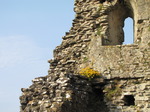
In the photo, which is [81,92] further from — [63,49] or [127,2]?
[127,2]

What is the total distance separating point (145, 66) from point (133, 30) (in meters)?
2.57

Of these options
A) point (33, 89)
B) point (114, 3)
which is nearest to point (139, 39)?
point (114, 3)

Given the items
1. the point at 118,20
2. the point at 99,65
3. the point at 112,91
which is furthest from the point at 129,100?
the point at 118,20

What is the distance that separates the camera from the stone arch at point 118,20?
13.5 meters

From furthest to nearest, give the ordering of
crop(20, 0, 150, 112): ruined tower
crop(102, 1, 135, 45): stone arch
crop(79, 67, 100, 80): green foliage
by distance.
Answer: crop(102, 1, 135, 45): stone arch → crop(79, 67, 100, 80): green foliage → crop(20, 0, 150, 112): ruined tower

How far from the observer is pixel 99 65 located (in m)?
12.4

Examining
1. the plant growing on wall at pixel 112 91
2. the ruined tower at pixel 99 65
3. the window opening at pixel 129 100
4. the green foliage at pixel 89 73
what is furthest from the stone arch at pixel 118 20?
the window opening at pixel 129 100

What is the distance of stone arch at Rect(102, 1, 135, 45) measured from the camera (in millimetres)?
13484

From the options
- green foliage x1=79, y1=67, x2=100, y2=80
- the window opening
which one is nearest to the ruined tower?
the window opening

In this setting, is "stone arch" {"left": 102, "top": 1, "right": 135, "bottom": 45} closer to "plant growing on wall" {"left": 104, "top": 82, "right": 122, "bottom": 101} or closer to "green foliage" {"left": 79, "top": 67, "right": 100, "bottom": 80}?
"green foliage" {"left": 79, "top": 67, "right": 100, "bottom": 80}

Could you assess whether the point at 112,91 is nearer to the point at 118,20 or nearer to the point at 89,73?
the point at 89,73

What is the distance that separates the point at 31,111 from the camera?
10.2 m

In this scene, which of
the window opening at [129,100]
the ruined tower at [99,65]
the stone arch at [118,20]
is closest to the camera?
the ruined tower at [99,65]

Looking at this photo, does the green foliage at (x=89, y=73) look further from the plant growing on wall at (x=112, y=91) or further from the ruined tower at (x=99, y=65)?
the plant growing on wall at (x=112, y=91)
